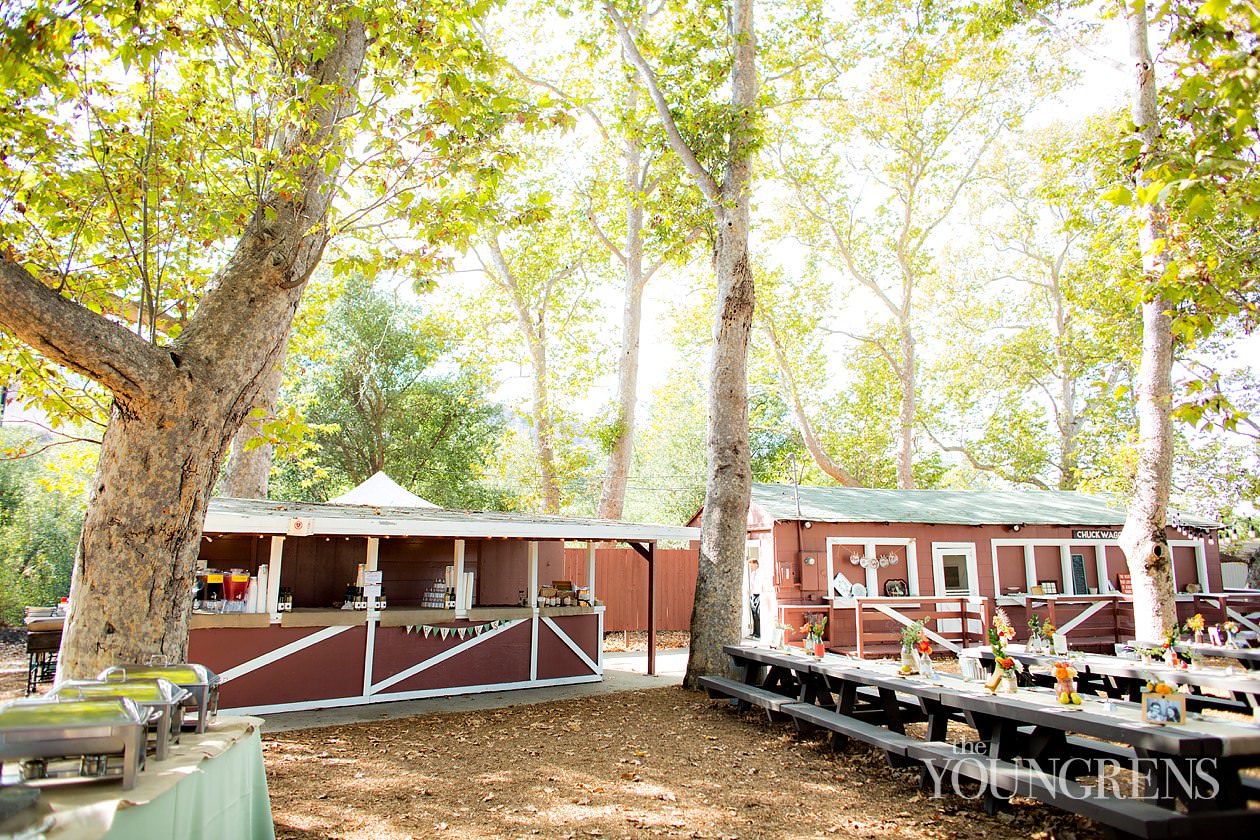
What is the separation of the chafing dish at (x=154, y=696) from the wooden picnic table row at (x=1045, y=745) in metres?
4.42

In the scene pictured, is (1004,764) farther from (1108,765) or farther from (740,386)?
(740,386)

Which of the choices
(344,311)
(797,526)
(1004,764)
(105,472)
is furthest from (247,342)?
(344,311)

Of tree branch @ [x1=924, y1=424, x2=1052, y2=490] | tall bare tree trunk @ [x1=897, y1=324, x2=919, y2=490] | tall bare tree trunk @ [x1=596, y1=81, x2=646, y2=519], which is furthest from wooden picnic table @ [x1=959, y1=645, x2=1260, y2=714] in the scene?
tree branch @ [x1=924, y1=424, x2=1052, y2=490]

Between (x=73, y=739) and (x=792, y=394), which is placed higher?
(x=792, y=394)

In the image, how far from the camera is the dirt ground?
15.8 feet

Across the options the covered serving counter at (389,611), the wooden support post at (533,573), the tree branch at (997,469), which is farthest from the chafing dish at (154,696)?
the tree branch at (997,469)

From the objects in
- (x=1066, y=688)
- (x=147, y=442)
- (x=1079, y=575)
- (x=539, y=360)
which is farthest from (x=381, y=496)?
(x=1079, y=575)

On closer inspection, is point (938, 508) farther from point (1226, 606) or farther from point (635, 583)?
point (635, 583)

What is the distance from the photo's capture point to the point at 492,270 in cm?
2078

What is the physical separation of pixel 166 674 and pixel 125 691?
54 centimetres

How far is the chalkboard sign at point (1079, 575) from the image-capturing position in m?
16.4

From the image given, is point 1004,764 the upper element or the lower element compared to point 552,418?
lower

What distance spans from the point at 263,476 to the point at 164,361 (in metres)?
9.19

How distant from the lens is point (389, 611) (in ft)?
30.8
